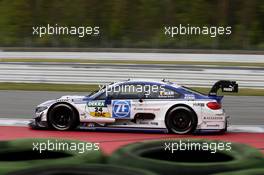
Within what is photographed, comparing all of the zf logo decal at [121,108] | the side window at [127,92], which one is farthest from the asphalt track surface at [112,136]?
the side window at [127,92]

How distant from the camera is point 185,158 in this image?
18.1 feet

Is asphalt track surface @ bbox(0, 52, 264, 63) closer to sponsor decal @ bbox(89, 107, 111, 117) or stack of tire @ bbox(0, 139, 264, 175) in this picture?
sponsor decal @ bbox(89, 107, 111, 117)

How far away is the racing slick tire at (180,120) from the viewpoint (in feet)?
35.2

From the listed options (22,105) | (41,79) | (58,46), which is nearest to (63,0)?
(58,46)

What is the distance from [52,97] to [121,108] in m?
7.26

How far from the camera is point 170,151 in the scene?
5.52 meters

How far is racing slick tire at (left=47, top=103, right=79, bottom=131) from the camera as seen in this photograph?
36.7 feet

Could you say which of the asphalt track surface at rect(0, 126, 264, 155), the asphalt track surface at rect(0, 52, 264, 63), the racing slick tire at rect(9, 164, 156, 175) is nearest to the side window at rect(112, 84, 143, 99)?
the asphalt track surface at rect(0, 126, 264, 155)

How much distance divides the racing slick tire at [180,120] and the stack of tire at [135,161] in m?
5.06

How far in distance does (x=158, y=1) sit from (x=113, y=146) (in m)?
45.4

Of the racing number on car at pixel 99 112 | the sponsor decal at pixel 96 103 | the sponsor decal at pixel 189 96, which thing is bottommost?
the racing number on car at pixel 99 112

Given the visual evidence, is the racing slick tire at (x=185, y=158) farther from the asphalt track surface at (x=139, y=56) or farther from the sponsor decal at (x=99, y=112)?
the asphalt track surface at (x=139, y=56)

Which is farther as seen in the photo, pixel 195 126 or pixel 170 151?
pixel 195 126

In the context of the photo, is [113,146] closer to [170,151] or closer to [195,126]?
[195,126]
